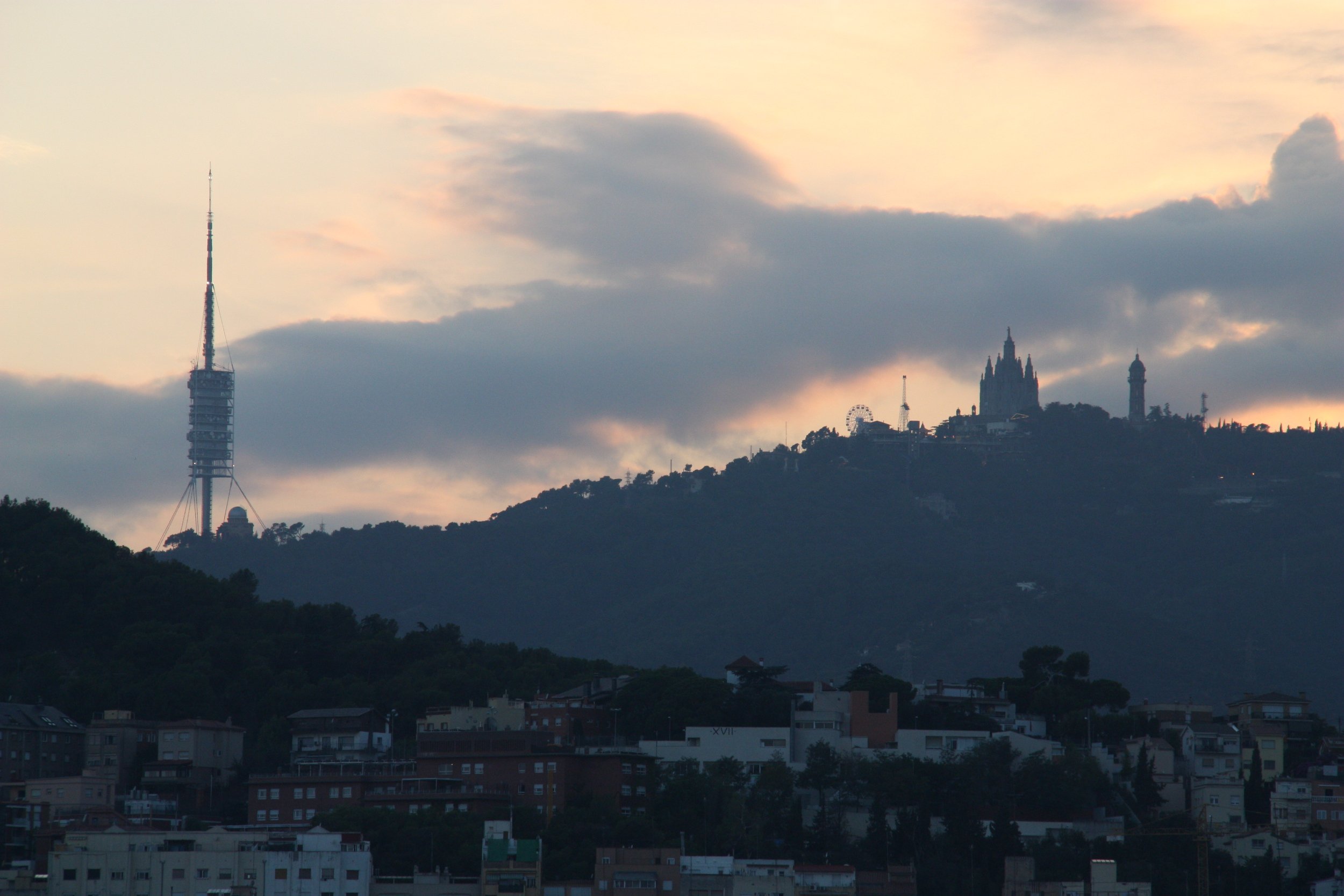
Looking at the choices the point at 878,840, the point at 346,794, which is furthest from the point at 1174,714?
the point at 346,794

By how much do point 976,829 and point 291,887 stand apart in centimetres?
2620

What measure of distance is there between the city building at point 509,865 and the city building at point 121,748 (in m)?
22.4

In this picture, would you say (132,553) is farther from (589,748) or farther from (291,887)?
(291,887)

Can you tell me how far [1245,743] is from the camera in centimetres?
10444

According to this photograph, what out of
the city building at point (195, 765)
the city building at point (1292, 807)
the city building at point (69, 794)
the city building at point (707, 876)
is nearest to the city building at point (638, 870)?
the city building at point (707, 876)

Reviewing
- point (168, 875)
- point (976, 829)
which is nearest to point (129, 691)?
point (168, 875)

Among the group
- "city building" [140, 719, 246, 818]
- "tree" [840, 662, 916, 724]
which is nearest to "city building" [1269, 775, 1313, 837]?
"tree" [840, 662, 916, 724]

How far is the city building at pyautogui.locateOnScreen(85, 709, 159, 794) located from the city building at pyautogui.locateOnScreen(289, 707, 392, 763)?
20.5 ft

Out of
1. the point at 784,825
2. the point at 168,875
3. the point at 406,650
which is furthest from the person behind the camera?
the point at 406,650

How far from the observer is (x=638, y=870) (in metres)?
74.1

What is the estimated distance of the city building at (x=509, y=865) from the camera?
74.0 m

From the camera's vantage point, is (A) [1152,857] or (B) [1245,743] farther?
(B) [1245,743]

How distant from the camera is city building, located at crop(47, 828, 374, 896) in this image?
241ft

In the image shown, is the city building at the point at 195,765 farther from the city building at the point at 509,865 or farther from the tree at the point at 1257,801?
the tree at the point at 1257,801
